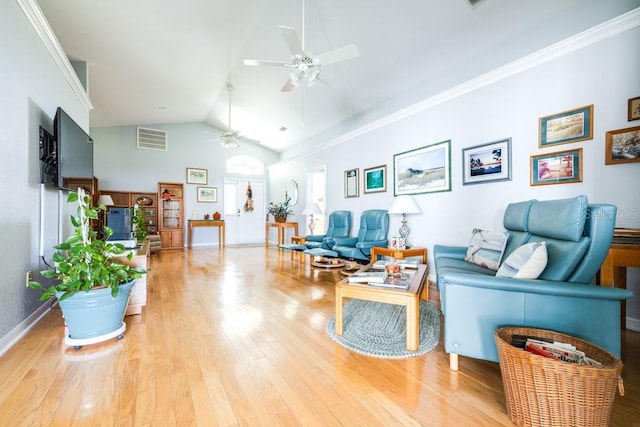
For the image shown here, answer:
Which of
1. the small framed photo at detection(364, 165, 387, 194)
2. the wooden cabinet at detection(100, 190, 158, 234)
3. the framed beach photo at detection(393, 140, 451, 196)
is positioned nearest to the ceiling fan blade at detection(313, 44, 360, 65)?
the framed beach photo at detection(393, 140, 451, 196)

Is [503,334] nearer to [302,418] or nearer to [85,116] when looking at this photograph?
[302,418]

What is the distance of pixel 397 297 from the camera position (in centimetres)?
176

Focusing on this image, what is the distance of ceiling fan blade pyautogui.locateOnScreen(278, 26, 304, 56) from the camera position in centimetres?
232

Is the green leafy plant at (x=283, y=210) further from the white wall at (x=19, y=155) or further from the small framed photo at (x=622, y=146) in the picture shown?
the small framed photo at (x=622, y=146)

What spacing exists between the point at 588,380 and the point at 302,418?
110 cm

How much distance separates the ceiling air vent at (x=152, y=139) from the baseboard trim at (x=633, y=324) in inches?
344

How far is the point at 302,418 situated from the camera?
3.79 ft

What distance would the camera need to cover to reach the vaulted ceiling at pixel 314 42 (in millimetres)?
2648

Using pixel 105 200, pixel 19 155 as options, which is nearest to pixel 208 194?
pixel 105 200

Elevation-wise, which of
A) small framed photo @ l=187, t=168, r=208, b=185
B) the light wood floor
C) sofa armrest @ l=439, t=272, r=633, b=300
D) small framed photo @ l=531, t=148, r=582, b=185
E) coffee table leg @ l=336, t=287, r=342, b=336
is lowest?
the light wood floor

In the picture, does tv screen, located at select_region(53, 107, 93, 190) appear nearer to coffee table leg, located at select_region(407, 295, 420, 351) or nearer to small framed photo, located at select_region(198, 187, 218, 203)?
coffee table leg, located at select_region(407, 295, 420, 351)

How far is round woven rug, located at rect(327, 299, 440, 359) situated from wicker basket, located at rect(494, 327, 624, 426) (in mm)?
642

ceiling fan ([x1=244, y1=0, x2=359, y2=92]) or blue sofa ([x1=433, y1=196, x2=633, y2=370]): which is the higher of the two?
ceiling fan ([x1=244, y1=0, x2=359, y2=92])

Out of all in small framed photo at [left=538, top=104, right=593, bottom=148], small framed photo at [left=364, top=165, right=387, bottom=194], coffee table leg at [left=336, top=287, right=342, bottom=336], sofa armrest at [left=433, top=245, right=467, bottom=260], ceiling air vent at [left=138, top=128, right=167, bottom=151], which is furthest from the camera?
ceiling air vent at [left=138, top=128, right=167, bottom=151]
